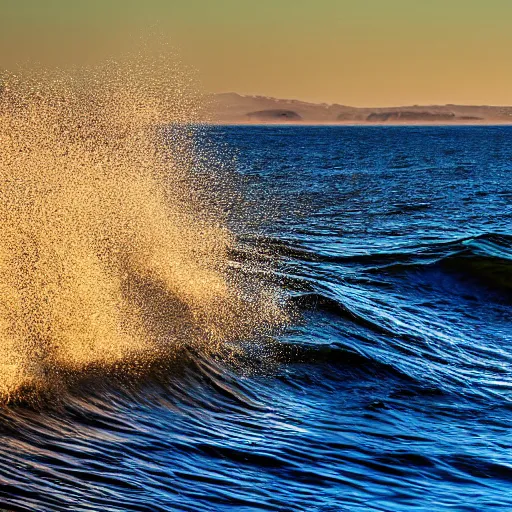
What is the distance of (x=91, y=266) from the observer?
11141mm

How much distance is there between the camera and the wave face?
30.6ft

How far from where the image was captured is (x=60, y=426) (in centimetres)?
765

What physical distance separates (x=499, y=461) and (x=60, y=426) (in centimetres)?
394

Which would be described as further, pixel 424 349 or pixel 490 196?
pixel 490 196

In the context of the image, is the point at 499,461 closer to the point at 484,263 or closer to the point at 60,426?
the point at 60,426

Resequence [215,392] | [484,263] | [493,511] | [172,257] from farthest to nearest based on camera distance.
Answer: [484,263] < [172,257] < [215,392] < [493,511]

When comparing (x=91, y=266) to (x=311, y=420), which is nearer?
(x=311, y=420)

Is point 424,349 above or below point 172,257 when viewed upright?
below

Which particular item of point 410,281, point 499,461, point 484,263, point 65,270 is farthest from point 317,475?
point 484,263

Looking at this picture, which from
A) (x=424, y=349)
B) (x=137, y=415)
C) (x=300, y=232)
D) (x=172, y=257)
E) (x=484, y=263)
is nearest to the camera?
(x=137, y=415)

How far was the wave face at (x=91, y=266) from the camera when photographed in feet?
30.6

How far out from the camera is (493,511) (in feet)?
21.5

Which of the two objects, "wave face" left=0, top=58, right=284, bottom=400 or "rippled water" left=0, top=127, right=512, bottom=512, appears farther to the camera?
"wave face" left=0, top=58, right=284, bottom=400

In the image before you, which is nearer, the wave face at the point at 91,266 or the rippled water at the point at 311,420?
the rippled water at the point at 311,420
